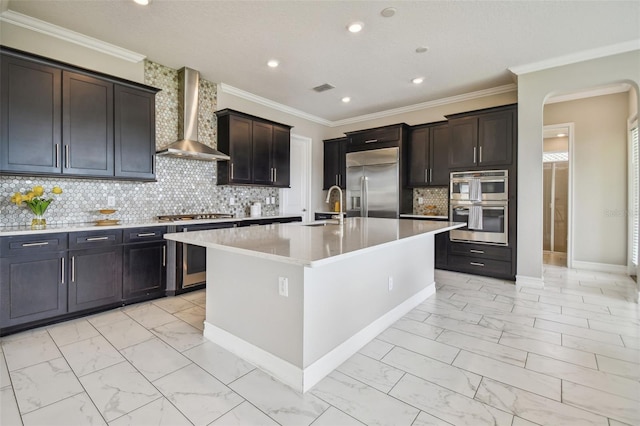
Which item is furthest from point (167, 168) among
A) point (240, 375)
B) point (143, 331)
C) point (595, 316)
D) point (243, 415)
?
point (595, 316)

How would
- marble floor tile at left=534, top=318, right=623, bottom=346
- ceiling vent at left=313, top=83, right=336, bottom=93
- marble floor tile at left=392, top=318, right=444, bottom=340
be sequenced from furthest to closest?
ceiling vent at left=313, top=83, right=336, bottom=93 → marble floor tile at left=392, top=318, right=444, bottom=340 → marble floor tile at left=534, top=318, right=623, bottom=346

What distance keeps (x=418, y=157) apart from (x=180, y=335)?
4.57 m

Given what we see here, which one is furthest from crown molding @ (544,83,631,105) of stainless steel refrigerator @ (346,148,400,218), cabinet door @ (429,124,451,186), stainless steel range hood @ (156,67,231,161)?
stainless steel range hood @ (156,67,231,161)

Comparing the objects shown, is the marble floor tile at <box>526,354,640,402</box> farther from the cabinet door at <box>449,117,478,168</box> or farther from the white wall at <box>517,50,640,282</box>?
the cabinet door at <box>449,117,478,168</box>

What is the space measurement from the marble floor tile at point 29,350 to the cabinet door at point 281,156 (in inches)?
135

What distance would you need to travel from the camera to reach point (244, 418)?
1.57 meters

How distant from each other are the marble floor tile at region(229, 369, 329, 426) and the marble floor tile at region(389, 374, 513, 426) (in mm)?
494

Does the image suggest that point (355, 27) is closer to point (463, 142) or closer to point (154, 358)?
point (463, 142)

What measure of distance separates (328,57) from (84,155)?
294 cm

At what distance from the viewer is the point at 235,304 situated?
2266mm

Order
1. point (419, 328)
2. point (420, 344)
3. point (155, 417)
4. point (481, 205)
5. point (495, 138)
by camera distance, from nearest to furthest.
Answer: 1. point (155, 417)
2. point (420, 344)
3. point (419, 328)
4. point (495, 138)
5. point (481, 205)

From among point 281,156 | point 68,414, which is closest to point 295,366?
point 68,414

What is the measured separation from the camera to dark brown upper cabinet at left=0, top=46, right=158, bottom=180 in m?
2.69

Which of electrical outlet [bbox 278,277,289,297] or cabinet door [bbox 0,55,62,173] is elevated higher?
cabinet door [bbox 0,55,62,173]
